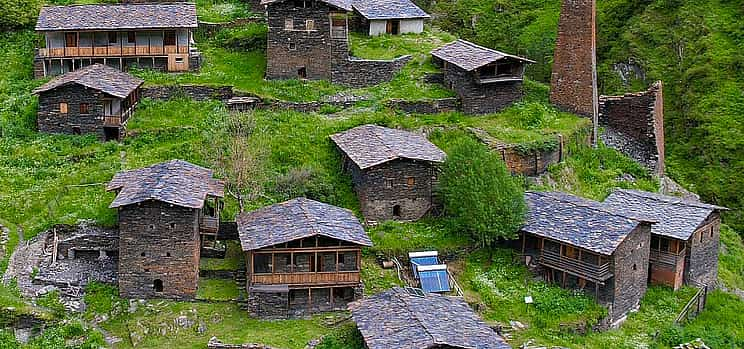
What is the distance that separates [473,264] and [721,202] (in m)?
29.2

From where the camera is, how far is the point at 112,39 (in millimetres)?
52844

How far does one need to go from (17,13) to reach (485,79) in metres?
25.7

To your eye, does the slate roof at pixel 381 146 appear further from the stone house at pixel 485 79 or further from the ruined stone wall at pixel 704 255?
the ruined stone wall at pixel 704 255

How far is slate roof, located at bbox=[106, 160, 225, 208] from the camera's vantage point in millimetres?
38562

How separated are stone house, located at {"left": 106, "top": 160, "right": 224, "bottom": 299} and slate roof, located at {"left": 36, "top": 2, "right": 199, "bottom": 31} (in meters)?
14.7

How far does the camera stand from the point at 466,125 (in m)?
50.5

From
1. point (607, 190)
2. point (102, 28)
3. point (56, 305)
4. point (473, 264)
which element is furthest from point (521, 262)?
point (102, 28)

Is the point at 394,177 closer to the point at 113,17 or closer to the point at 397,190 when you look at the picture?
the point at 397,190

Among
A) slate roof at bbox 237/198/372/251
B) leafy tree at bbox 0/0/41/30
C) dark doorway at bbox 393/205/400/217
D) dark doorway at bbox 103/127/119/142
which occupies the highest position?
leafy tree at bbox 0/0/41/30

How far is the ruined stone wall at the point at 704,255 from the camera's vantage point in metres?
44.1

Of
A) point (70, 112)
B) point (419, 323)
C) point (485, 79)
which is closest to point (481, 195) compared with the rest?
point (419, 323)

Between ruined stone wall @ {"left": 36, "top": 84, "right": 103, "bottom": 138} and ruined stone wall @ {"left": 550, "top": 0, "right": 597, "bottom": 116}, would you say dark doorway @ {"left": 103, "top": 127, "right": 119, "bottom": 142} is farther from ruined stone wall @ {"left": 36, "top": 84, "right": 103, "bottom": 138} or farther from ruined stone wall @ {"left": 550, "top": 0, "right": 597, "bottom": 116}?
ruined stone wall @ {"left": 550, "top": 0, "right": 597, "bottom": 116}

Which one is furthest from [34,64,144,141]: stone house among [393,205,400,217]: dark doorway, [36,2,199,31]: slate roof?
[393,205,400,217]: dark doorway

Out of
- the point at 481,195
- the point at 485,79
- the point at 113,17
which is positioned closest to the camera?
the point at 481,195
